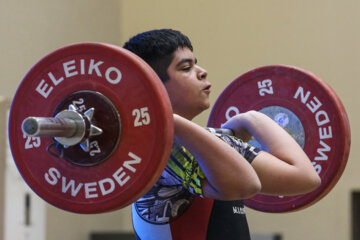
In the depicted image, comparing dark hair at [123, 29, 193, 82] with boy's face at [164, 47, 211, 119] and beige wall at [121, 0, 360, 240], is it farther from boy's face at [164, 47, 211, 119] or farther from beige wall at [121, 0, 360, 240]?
beige wall at [121, 0, 360, 240]

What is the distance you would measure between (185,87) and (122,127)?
406 mm

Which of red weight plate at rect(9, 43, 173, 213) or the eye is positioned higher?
the eye

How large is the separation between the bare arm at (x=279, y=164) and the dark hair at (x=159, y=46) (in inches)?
11.3

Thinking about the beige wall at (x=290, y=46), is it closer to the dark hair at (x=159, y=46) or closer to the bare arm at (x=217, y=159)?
the dark hair at (x=159, y=46)

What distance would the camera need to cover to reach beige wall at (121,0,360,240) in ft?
16.7

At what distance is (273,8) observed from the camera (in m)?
5.35

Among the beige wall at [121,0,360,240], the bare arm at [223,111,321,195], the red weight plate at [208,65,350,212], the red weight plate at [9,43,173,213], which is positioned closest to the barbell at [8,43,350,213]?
the red weight plate at [9,43,173,213]

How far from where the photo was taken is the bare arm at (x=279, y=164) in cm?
153

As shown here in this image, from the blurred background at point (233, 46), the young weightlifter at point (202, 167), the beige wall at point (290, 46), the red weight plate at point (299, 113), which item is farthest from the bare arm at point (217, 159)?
the beige wall at point (290, 46)

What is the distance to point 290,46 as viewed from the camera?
5.27m

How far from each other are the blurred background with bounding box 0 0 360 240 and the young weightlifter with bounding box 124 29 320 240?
2935mm

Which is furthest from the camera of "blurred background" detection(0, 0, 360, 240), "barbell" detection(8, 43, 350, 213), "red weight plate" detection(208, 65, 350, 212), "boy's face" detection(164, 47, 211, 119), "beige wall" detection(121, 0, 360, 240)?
"beige wall" detection(121, 0, 360, 240)

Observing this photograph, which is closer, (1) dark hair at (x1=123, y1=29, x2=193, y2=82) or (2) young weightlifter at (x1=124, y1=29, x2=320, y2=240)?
(2) young weightlifter at (x1=124, y1=29, x2=320, y2=240)

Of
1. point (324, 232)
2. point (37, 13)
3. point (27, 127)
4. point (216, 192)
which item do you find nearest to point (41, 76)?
point (27, 127)
